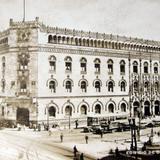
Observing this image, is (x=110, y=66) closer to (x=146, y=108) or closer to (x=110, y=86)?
(x=110, y=86)

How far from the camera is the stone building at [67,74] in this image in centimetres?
3319

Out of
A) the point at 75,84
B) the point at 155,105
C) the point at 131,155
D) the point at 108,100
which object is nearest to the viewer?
the point at 131,155

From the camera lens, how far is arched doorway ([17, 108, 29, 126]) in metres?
33.3

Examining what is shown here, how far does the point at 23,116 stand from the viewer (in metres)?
33.6

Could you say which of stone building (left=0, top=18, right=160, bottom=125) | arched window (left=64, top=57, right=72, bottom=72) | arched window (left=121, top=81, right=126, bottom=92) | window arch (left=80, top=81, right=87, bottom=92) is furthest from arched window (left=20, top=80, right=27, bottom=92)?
arched window (left=121, top=81, right=126, bottom=92)

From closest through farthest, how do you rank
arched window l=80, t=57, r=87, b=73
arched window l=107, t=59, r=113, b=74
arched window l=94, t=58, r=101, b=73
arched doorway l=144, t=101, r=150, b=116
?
1. arched window l=80, t=57, r=87, b=73
2. arched window l=94, t=58, r=101, b=73
3. arched window l=107, t=59, r=113, b=74
4. arched doorway l=144, t=101, r=150, b=116

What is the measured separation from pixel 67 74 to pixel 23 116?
577 centimetres

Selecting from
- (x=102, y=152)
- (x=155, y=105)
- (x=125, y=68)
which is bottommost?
(x=102, y=152)

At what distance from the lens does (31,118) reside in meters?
32.9

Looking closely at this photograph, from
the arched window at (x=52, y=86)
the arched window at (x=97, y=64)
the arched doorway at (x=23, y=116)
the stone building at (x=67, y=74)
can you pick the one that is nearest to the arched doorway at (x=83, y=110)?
the stone building at (x=67, y=74)

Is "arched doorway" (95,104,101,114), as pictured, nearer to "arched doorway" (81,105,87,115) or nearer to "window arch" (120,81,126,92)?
"arched doorway" (81,105,87,115)

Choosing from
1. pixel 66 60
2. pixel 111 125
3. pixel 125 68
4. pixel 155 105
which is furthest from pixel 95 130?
pixel 155 105

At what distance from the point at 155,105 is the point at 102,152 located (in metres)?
20.3

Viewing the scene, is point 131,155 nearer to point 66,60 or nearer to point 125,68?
point 66,60
